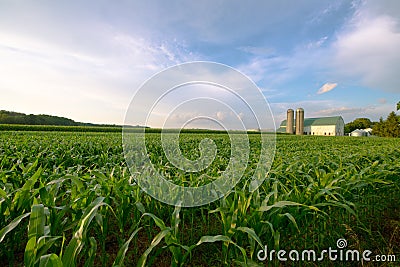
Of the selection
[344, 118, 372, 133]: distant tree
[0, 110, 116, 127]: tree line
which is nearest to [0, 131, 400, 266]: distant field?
[0, 110, 116, 127]: tree line

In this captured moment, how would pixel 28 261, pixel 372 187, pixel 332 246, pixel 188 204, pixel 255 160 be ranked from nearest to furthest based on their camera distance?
pixel 28 261 < pixel 332 246 < pixel 188 204 < pixel 372 187 < pixel 255 160

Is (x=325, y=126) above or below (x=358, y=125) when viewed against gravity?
below

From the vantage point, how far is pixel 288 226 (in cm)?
190

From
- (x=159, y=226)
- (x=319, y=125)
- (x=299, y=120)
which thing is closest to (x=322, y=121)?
(x=319, y=125)

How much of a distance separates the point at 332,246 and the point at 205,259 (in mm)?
1218

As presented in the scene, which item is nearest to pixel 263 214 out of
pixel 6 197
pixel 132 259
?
pixel 132 259

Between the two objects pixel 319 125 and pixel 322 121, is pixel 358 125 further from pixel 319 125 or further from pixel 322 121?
pixel 319 125

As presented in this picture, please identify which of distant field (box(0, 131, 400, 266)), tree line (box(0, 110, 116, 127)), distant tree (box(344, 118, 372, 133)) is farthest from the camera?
distant tree (box(344, 118, 372, 133))

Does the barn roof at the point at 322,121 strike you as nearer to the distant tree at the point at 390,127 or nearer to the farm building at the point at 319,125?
the farm building at the point at 319,125

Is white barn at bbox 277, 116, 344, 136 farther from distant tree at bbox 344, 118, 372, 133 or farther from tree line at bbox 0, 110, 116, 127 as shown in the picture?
tree line at bbox 0, 110, 116, 127

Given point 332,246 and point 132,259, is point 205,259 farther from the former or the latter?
point 332,246

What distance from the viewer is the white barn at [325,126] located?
5588cm

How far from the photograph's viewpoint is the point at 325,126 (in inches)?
2270

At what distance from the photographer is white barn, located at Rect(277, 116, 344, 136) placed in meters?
55.9
